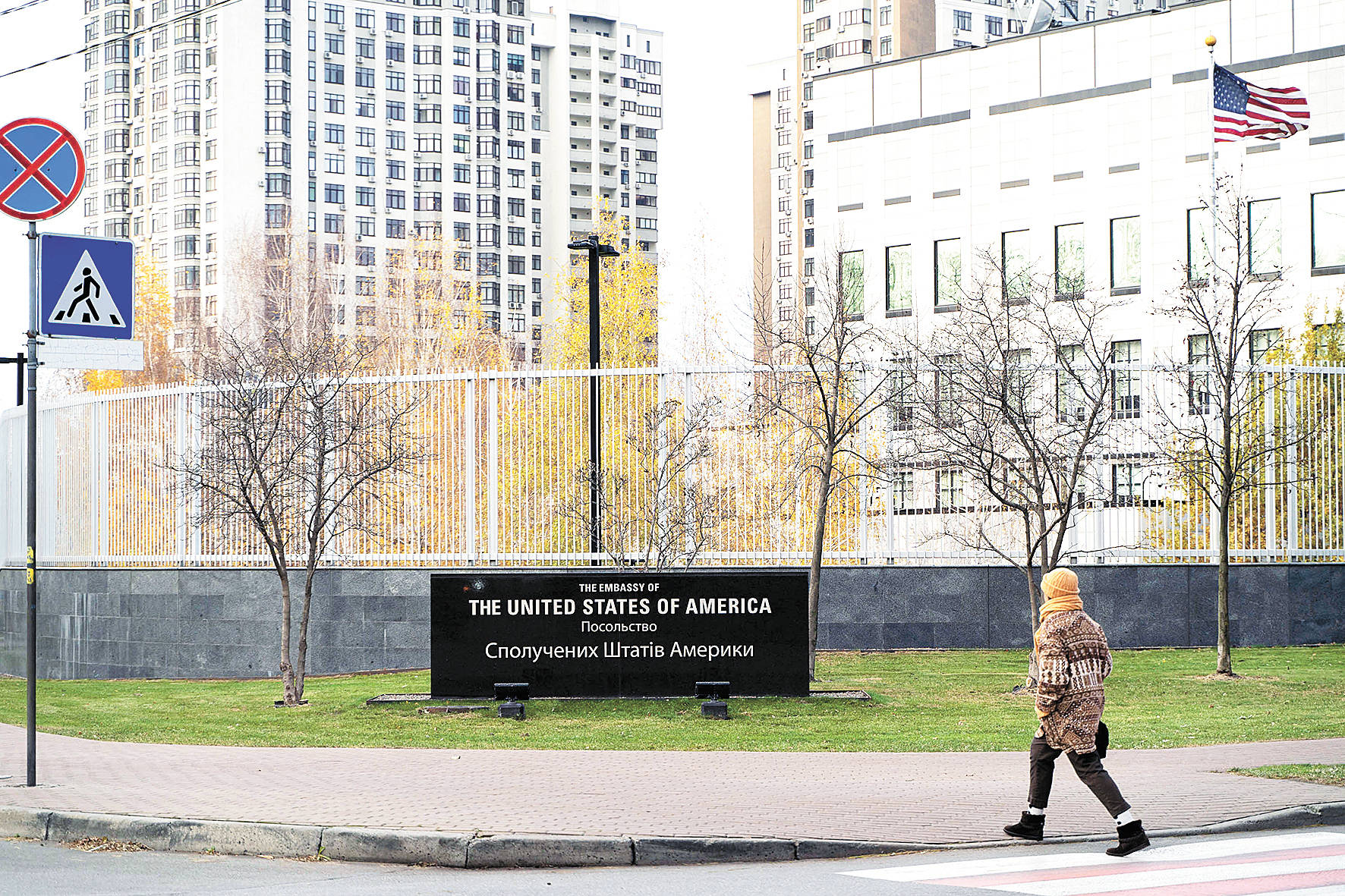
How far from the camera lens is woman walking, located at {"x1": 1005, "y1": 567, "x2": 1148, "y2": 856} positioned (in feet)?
32.0

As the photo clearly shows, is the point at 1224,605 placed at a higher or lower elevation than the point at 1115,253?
lower

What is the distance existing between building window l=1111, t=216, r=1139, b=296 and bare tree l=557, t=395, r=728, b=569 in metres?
40.3

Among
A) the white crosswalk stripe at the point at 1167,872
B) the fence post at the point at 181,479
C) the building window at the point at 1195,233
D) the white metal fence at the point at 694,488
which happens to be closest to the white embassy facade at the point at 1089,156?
the building window at the point at 1195,233

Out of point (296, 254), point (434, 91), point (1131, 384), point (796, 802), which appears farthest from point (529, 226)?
point (796, 802)

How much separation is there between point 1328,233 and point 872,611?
37.4 m

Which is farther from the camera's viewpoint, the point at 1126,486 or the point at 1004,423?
the point at 1126,486

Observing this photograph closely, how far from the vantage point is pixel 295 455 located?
69.4ft

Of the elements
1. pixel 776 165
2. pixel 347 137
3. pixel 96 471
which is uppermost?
pixel 776 165

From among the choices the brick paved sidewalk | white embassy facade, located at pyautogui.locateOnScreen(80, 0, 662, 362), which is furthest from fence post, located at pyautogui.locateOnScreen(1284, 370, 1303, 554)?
white embassy facade, located at pyautogui.locateOnScreen(80, 0, 662, 362)

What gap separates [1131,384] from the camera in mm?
24656

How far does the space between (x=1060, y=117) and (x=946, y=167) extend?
517cm

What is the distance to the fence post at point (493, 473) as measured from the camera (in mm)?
24016

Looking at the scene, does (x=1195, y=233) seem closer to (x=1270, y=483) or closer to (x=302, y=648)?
(x=1270, y=483)

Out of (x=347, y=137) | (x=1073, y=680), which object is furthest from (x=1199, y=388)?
(x=347, y=137)
